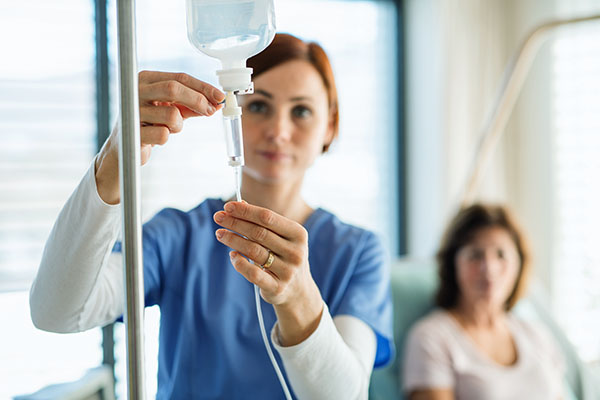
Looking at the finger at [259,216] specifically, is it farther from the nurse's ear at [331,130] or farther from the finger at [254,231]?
the nurse's ear at [331,130]

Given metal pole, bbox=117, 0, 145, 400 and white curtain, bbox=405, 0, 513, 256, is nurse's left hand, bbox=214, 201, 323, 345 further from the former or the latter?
white curtain, bbox=405, 0, 513, 256

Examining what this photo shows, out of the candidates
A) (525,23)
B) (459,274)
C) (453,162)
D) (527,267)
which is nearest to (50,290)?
(459,274)

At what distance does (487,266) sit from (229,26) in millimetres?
1138

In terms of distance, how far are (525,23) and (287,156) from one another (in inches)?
73.4

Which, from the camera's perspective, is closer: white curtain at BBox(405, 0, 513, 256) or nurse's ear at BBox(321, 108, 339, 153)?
nurse's ear at BBox(321, 108, 339, 153)

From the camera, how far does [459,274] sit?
4.87 ft

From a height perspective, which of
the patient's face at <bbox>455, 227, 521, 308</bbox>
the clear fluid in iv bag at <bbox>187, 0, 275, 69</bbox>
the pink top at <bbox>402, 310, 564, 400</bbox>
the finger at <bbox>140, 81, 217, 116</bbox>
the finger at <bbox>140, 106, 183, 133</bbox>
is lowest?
the pink top at <bbox>402, 310, 564, 400</bbox>

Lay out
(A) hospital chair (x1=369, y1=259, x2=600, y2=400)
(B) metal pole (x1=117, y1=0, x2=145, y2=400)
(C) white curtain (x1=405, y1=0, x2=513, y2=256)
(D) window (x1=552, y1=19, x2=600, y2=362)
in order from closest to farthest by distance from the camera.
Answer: (B) metal pole (x1=117, y1=0, x2=145, y2=400) < (A) hospital chair (x1=369, y1=259, x2=600, y2=400) < (D) window (x1=552, y1=19, x2=600, y2=362) < (C) white curtain (x1=405, y1=0, x2=513, y2=256)

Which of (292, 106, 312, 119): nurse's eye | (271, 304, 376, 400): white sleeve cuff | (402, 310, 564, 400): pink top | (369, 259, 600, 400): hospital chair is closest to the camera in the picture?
(271, 304, 376, 400): white sleeve cuff

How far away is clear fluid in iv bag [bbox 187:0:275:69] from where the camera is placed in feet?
1.48

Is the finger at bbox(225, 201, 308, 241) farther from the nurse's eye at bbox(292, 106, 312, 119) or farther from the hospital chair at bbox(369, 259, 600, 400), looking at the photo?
the hospital chair at bbox(369, 259, 600, 400)

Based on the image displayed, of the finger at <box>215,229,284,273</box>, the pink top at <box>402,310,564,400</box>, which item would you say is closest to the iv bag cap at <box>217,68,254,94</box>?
the finger at <box>215,229,284,273</box>

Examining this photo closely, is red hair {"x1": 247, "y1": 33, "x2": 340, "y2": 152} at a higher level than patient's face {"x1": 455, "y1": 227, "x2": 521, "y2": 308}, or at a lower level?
higher

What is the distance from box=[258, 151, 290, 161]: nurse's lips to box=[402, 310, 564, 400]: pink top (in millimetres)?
899
